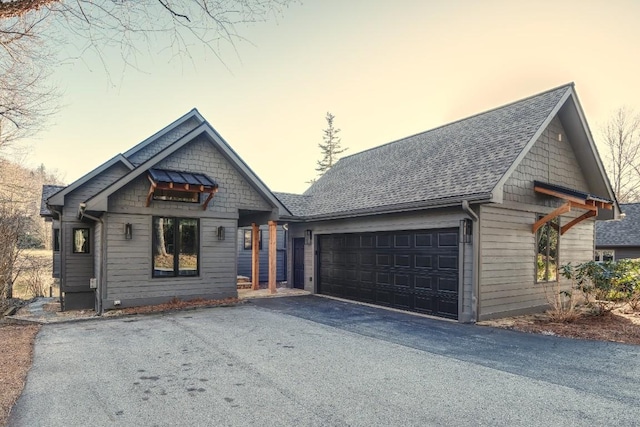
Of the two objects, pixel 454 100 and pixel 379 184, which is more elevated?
pixel 454 100

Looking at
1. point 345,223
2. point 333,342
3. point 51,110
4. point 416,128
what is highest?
point 416,128

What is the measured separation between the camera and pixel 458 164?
10.3m

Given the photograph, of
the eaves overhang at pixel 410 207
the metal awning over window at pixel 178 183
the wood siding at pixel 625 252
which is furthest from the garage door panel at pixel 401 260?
the wood siding at pixel 625 252

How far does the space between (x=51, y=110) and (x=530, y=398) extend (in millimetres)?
13238

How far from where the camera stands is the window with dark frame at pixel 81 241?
40.7ft

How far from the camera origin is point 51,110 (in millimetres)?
10930

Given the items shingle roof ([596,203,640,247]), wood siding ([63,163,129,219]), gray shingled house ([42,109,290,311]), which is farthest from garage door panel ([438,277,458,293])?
shingle roof ([596,203,640,247])

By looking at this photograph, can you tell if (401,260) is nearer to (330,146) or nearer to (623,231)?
(623,231)

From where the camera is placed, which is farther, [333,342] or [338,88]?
[338,88]

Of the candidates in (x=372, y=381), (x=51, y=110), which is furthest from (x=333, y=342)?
(x=51, y=110)

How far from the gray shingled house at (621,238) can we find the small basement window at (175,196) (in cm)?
1979

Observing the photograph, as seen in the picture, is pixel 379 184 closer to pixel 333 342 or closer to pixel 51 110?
pixel 333 342

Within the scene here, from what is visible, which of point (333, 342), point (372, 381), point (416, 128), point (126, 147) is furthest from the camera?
point (416, 128)

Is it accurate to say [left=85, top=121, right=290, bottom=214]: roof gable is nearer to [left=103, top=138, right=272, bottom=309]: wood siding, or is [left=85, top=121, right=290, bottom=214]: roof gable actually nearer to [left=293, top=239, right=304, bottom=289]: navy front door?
[left=103, top=138, right=272, bottom=309]: wood siding
